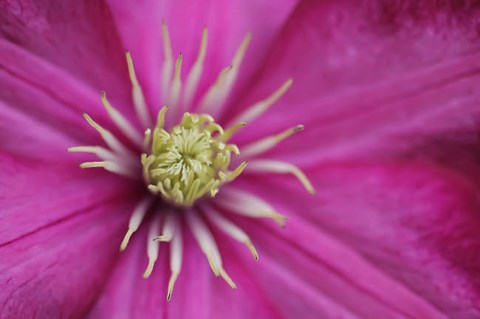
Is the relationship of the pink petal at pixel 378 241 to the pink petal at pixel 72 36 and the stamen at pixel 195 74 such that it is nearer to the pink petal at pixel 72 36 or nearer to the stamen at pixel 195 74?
the stamen at pixel 195 74

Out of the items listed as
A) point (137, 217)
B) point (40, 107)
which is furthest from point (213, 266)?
point (40, 107)

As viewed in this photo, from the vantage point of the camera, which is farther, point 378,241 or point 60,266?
point 378,241

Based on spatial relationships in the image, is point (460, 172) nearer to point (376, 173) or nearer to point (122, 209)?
point (376, 173)

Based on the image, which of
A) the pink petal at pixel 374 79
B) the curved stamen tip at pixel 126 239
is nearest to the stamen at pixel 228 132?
the pink petal at pixel 374 79

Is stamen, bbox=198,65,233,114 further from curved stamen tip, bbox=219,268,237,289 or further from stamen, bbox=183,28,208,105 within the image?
curved stamen tip, bbox=219,268,237,289

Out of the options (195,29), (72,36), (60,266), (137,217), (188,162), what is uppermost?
(195,29)

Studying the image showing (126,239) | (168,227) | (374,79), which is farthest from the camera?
(374,79)

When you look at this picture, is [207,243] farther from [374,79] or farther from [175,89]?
[374,79]
